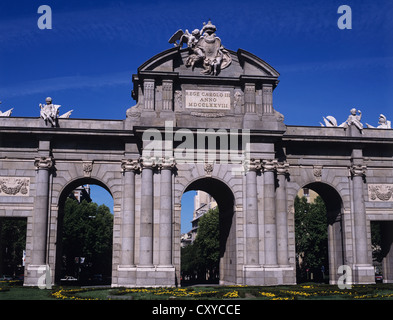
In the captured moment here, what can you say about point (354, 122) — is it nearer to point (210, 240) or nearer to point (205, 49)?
point (205, 49)

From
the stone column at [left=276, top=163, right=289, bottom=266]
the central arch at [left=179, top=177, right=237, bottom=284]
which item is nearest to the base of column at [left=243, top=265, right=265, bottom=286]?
the central arch at [left=179, top=177, right=237, bottom=284]

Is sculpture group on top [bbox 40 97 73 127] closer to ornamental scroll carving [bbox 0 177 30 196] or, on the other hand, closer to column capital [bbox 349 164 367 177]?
ornamental scroll carving [bbox 0 177 30 196]

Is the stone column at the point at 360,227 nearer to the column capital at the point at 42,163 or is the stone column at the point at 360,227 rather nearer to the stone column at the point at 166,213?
the stone column at the point at 166,213

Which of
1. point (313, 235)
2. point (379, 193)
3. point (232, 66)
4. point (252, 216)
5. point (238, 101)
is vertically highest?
point (232, 66)

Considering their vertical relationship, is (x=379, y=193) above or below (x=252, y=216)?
above

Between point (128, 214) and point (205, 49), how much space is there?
43.9ft

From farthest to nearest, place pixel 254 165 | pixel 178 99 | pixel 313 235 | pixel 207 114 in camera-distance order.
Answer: pixel 313 235
pixel 178 99
pixel 207 114
pixel 254 165

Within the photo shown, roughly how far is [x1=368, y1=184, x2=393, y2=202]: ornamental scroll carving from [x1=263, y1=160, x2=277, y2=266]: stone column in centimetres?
839

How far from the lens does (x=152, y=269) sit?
3269 centimetres

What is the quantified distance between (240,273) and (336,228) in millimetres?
9585

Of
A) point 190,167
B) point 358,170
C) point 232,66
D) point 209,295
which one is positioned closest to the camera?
point 209,295

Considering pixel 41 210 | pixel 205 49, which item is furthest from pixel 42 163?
pixel 205 49

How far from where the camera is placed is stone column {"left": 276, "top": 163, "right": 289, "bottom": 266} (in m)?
34.8

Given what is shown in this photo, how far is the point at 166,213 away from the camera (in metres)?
33.8
